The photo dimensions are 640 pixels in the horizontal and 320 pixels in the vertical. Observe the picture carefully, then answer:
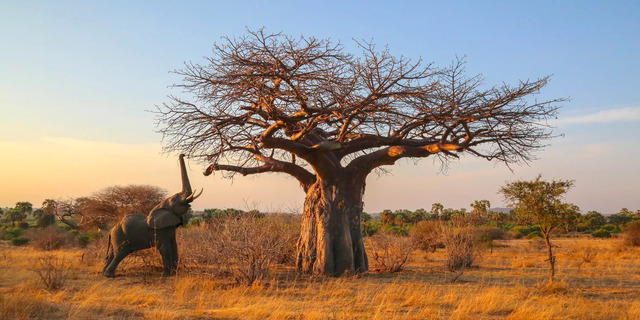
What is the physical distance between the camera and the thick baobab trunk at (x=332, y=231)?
1089 cm

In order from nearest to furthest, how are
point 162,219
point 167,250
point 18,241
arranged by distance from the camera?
point 162,219 < point 167,250 < point 18,241

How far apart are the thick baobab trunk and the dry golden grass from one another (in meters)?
0.45

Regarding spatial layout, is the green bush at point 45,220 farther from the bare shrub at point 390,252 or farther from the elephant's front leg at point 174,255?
the bare shrub at point 390,252

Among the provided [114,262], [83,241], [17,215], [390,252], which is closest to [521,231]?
[390,252]

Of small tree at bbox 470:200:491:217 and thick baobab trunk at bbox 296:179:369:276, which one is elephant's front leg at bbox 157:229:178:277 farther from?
small tree at bbox 470:200:491:217

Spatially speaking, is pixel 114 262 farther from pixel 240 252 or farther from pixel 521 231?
pixel 521 231

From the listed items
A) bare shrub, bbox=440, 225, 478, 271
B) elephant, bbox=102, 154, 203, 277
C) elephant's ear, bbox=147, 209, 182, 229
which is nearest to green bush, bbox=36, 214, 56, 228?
elephant, bbox=102, 154, 203, 277

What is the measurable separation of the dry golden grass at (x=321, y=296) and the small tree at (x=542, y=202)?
4.08 feet

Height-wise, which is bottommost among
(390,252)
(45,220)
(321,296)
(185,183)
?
(321,296)

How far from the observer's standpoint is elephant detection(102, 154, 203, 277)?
1067 centimetres

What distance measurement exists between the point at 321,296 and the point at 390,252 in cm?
425

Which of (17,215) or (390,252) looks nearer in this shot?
(390,252)

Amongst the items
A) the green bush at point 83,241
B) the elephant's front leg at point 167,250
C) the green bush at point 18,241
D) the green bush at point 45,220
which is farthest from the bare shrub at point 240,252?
the green bush at point 45,220

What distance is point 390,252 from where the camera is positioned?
1237cm
